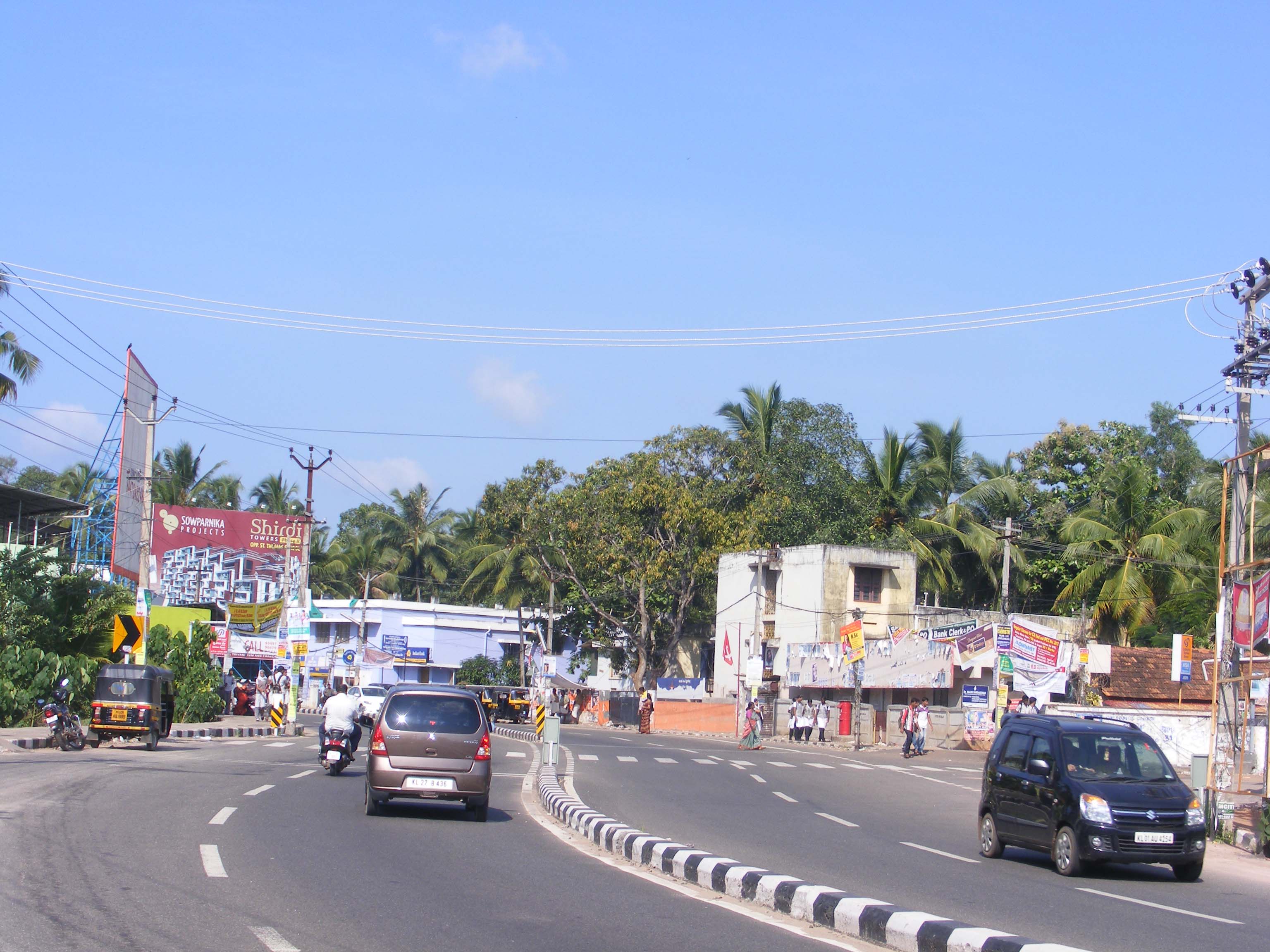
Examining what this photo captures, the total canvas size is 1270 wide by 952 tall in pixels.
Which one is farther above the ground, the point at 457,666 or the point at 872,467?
the point at 872,467

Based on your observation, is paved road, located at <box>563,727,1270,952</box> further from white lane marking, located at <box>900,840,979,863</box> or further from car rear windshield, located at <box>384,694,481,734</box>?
car rear windshield, located at <box>384,694,481,734</box>

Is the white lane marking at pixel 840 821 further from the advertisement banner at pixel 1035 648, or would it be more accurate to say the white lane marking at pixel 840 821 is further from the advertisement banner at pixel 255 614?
the advertisement banner at pixel 255 614

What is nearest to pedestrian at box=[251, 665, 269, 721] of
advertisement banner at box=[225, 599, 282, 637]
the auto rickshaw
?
advertisement banner at box=[225, 599, 282, 637]

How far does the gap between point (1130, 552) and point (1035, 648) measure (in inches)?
352

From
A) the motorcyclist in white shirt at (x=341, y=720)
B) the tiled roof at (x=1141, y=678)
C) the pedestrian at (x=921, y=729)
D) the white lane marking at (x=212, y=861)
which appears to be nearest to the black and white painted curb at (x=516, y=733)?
the pedestrian at (x=921, y=729)

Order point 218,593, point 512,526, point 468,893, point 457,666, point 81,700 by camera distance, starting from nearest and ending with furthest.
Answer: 1. point 468,893
2. point 81,700
3. point 512,526
4. point 218,593
5. point 457,666

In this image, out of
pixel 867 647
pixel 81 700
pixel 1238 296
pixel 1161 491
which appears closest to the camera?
pixel 1238 296

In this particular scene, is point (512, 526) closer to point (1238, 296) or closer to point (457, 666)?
point (457, 666)

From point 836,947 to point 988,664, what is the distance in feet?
121

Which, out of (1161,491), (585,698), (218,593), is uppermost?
(1161,491)

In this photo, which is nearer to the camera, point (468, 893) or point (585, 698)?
point (468, 893)

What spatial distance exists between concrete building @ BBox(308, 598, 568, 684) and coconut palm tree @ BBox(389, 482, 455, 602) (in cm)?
238

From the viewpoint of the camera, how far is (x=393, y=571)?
8425 centimetres

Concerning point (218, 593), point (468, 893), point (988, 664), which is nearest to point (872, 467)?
point (988, 664)
